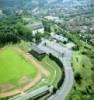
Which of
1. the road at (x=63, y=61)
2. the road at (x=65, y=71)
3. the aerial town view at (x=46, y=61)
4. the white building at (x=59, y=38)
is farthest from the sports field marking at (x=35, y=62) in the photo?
the white building at (x=59, y=38)

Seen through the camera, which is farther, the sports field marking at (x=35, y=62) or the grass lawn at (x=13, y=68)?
the sports field marking at (x=35, y=62)

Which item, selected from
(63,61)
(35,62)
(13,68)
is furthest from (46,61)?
(13,68)

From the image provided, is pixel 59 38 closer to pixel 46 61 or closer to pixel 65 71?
pixel 46 61

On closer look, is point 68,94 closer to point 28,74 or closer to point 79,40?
point 28,74

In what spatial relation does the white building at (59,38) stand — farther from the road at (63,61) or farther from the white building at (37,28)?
the white building at (37,28)

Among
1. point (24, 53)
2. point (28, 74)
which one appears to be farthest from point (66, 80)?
point (24, 53)

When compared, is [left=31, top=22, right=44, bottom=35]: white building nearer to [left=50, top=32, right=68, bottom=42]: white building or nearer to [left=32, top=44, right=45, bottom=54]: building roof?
[left=50, top=32, right=68, bottom=42]: white building

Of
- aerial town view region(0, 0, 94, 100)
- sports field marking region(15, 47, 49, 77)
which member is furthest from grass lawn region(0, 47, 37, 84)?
sports field marking region(15, 47, 49, 77)

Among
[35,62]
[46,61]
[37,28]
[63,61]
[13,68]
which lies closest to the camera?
[13,68]
